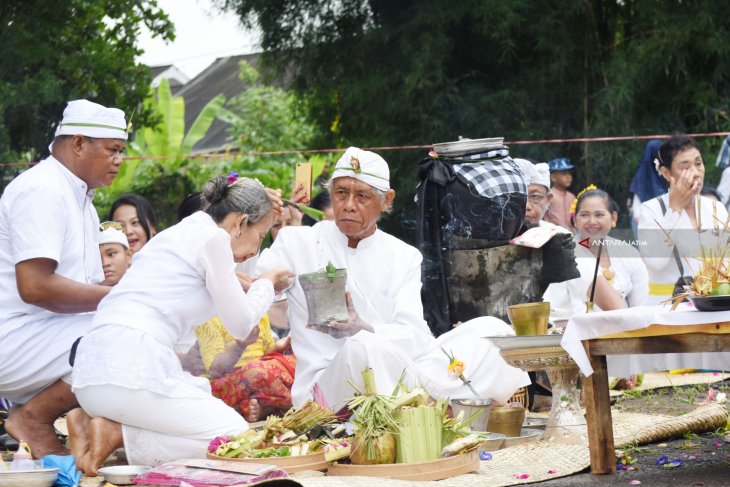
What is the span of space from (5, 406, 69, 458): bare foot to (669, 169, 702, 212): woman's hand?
18.1ft

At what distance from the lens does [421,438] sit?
5.23m

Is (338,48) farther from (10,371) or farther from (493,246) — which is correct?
(10,371)

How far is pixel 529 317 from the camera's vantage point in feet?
19.6

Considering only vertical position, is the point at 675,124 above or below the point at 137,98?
below

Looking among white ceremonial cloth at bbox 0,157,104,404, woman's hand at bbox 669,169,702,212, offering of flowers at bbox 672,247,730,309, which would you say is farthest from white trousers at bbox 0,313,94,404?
woman's hand at bbox 669,169,702,212

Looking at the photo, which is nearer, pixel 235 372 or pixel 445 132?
pixel 235 372

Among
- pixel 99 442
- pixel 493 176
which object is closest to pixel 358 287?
pixel 493 176

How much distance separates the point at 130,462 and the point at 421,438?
4.81 ft

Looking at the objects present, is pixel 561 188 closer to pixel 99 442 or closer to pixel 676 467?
pixel 676 467

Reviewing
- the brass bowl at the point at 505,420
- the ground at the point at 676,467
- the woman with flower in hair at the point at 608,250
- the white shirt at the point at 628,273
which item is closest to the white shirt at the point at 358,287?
the brass bowl at the point at 505,420

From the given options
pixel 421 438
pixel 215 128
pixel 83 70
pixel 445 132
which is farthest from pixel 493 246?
pixel 215 128

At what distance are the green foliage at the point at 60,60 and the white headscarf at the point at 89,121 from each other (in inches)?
204

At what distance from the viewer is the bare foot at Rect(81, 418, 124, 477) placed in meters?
5.41

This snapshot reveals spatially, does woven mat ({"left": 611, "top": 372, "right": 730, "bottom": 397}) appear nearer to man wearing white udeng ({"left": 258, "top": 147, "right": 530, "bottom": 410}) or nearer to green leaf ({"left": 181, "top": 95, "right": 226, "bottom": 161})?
man wearing white udeng ({"left": 258, "top": 147, "right": 530, "bottom": 410})
